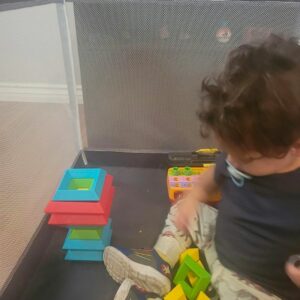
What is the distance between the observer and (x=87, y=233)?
706 millimetres

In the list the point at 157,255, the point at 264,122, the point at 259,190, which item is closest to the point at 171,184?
the point at 157,255

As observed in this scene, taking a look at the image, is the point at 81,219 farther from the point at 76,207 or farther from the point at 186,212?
the point at 186,212

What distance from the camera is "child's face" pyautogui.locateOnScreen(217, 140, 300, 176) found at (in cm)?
47

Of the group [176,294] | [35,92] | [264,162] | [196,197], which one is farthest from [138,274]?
[35,92]

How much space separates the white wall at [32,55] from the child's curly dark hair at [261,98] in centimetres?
41

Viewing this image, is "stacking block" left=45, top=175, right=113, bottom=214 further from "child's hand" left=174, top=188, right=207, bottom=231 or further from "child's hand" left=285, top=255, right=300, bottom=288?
"child's hand" left=285, top=255, right=300, bottom=288

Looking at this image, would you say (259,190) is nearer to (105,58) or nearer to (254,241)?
(254,241)

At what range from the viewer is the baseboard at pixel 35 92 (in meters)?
0.64

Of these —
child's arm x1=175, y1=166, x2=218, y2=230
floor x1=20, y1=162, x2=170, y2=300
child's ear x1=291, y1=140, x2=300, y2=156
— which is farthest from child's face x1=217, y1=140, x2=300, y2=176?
floor x1=20, y1=162, x2=170, y2=300

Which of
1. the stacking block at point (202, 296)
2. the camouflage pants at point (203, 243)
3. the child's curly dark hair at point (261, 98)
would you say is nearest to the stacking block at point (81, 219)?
the camouflage pants at point (203, 243)

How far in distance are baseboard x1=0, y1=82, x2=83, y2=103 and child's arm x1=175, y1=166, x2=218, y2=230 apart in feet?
1.29

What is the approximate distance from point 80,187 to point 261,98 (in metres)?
0.49

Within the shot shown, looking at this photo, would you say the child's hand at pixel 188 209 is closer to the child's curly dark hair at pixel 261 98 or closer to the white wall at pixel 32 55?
the child's curly dark hair at pixel 261 98

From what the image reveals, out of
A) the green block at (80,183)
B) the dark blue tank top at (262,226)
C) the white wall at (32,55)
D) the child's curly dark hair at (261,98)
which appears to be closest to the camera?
the child's curly dark hair at (261,98)
